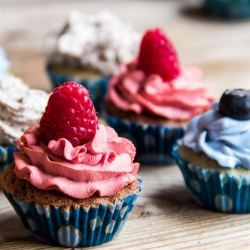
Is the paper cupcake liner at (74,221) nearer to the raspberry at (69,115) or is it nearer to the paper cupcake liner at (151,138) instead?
the raspberry at (69,115)

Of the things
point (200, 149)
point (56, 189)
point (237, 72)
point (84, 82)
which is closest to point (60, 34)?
point (84, 82)

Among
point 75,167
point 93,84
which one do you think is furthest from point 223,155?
point 93,84

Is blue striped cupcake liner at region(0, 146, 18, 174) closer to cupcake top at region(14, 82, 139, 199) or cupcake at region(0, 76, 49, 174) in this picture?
cupcake at region(0, 76, 49, 174)

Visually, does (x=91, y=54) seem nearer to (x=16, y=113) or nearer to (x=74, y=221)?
(x=16, y=113)

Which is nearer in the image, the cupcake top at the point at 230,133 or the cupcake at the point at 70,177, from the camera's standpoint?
the cupcake at the point at 70,177

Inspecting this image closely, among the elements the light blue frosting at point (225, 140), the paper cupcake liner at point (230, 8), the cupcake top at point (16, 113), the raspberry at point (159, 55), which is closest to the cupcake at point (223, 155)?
the light blue frosting at point (225, 140)

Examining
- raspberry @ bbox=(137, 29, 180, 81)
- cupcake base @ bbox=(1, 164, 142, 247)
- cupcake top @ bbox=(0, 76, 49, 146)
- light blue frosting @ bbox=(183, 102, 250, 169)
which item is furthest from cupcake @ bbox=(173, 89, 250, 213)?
cupcake top @ bbox=(0, 76, 49, 146)

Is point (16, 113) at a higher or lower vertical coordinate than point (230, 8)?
higher
